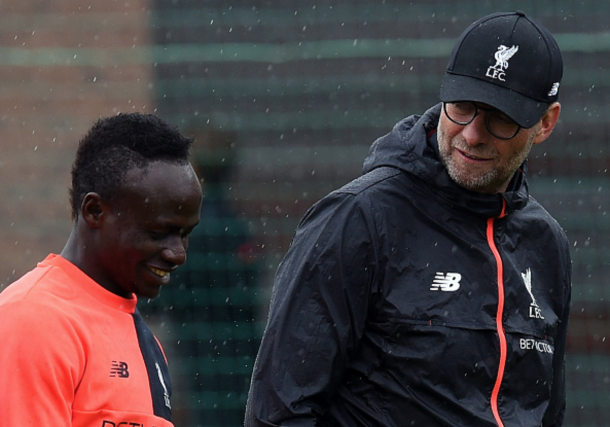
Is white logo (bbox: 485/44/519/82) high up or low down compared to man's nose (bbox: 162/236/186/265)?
up

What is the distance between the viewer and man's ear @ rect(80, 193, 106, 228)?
2432mm

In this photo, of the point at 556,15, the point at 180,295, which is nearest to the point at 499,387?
the point at 180,295

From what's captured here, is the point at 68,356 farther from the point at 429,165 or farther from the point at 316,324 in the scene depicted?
the point at 429,165

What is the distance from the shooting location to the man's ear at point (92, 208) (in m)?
2.43

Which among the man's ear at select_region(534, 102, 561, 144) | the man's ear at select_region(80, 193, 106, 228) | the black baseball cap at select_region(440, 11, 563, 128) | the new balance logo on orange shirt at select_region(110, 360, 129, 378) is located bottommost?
the new balance logo on orange shirt at select_region(110, 360, 129, 378)

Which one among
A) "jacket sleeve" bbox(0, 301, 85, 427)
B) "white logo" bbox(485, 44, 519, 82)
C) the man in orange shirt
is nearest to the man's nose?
the man in orange shirt

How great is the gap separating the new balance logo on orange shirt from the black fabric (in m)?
0.10

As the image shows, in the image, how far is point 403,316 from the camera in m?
2.43

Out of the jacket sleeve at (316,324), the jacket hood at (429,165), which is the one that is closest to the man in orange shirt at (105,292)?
the jacket sleeve at (316,324)

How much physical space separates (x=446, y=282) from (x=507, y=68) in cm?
55

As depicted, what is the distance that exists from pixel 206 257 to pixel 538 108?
2.49m

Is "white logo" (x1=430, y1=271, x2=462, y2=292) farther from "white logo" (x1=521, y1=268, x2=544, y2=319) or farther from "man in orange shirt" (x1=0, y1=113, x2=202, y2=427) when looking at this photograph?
"man in orange shirt" (x1=0, y1=113, x2=202, y2=427)

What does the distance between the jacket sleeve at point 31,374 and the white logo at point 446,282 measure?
850mm

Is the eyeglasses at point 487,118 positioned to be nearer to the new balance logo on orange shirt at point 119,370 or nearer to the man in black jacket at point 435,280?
the man in black jacket at point 435,280
